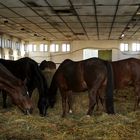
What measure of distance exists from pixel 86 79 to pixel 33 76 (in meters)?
1.29

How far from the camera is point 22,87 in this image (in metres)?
3.80

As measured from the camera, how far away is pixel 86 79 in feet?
18.2

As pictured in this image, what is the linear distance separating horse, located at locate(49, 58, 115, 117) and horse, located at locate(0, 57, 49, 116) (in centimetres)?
19

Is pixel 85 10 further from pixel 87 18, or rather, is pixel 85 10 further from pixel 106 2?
pixel 87 18

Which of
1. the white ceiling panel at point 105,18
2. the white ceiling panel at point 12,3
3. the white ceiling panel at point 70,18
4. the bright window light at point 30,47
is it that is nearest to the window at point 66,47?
the bright window light at point 30,47

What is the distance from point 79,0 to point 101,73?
9.31ft

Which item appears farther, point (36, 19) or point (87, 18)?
point (36, 19)

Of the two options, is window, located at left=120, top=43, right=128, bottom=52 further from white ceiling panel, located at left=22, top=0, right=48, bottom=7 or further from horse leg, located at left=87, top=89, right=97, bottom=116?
horse leg, located at left=87, top=89, right=97, bottom=116

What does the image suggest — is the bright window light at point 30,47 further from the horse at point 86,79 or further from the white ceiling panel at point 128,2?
the horse at point 86,79

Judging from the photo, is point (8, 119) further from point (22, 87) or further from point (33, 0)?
point (33, 0)

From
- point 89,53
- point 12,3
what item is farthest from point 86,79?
point 89,53

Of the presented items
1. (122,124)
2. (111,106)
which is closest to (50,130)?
(122,124)

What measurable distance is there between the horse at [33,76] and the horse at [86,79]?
0.19 meters

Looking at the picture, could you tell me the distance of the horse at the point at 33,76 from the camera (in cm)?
605
